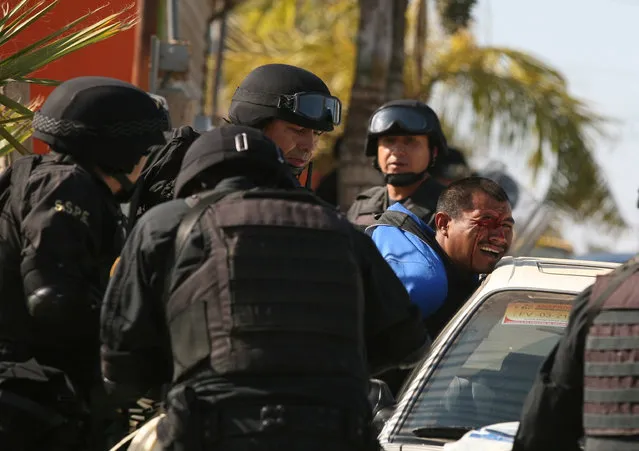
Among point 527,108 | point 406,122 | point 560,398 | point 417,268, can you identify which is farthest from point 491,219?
point 527,108

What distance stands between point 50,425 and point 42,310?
1.27 ft

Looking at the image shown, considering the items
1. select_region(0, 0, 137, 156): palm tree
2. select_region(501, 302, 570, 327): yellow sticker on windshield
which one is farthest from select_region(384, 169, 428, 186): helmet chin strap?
select_region(501, 302, 570, 327): yellow sticker on windshield

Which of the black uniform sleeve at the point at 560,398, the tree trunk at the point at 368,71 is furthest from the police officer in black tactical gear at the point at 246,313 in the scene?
the tree trunk at the point at 368,71

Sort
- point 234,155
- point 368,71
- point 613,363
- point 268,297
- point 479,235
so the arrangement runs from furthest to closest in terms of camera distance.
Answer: point 368,71
point 479,235
point 234,155
point 268,297
point 613,363

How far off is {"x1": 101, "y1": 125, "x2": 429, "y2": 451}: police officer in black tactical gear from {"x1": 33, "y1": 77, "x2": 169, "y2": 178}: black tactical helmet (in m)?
0.59

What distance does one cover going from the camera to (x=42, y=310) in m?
4.46

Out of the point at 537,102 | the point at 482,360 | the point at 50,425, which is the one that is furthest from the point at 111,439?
the point at 537,102

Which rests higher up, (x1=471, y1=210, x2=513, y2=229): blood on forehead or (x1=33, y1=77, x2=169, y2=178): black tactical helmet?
(x1=33, y1=77, x2=169, y2=178): black tactical helmet

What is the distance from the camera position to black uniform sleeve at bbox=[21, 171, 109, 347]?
14.7 feet

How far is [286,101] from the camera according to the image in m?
5.89

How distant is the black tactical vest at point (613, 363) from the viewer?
3.89 meters

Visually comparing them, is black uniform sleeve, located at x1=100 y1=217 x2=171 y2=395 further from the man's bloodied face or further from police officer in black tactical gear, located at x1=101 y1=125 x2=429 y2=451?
the man's bloodied face

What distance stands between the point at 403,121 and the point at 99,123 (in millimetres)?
3429

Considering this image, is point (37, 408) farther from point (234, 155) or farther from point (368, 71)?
point (368, 71)
